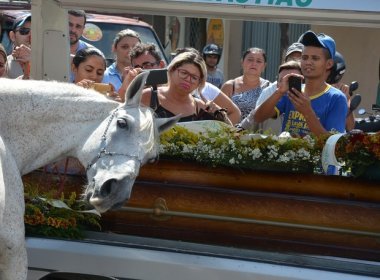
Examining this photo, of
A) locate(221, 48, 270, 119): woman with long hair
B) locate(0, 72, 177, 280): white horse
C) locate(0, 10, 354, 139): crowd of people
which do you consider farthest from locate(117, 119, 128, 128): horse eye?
locate(221, 48, 270, 119): woman with long hair

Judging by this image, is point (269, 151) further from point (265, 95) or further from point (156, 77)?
point (265, 95)

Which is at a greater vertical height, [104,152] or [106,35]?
[106,35]

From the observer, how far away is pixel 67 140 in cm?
394

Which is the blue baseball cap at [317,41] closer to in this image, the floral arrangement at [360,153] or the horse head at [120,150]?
the floral arrangement at [360,153]

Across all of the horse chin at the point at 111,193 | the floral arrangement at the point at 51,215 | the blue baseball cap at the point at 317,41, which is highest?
the blue baseball cap at the point at 317,41

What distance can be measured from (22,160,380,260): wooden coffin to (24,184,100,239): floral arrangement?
0.52 ft

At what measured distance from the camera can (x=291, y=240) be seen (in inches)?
179

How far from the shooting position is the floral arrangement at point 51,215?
4.56 metres

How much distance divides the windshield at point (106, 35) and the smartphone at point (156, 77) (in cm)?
419

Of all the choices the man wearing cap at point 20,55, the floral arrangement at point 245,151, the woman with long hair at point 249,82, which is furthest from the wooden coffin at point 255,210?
the woman with long hair at point 249,82

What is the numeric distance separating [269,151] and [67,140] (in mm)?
1134

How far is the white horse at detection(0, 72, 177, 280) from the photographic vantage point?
365 cm

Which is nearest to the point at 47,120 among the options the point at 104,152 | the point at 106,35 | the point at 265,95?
the point at 104,152

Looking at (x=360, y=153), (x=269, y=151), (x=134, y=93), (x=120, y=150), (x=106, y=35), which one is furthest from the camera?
(x=106, y=35)
